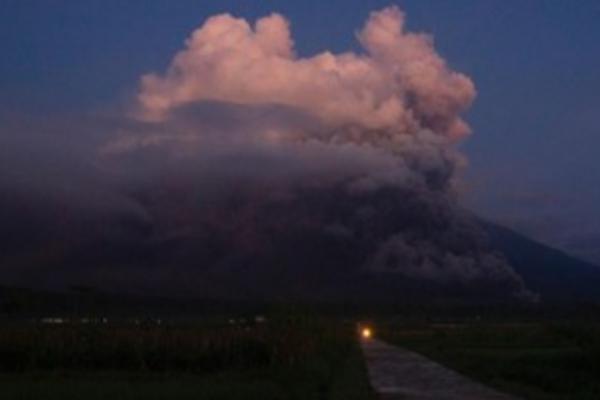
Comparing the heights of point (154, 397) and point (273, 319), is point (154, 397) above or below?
below

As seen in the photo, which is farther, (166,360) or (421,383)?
(166,360)

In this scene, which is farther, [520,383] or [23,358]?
[23,358]

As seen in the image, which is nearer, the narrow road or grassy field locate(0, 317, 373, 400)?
the narrow road

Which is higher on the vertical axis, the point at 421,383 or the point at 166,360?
the point at 166,360

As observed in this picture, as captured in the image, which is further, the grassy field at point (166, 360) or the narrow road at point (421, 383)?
the grassy field at point (166, 360)

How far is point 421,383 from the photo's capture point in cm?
3478

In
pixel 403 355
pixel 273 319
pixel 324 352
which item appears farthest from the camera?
pixel 273 319

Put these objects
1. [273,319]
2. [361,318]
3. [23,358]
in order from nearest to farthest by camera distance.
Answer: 1. [23,358]
2. [273,319]
3. [361,318]

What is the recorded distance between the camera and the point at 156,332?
46188mm

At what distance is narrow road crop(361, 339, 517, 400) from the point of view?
29734mm

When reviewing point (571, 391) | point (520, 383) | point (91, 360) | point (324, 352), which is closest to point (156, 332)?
point (91, 360)

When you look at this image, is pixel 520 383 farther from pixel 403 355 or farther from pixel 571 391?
pixel 403 355

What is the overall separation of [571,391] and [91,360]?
1858 cm

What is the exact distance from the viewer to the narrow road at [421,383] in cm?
2973
